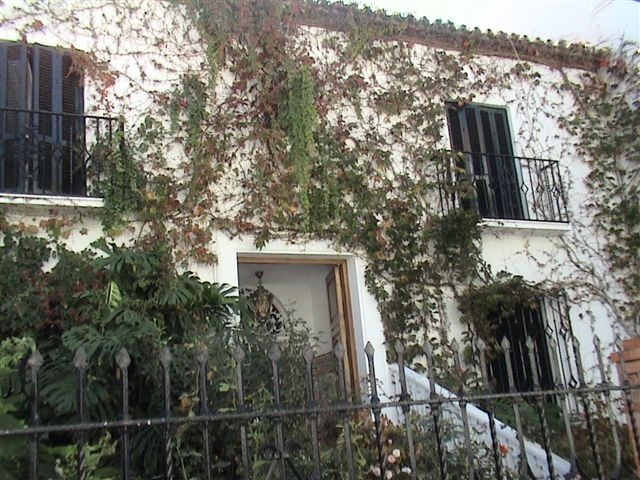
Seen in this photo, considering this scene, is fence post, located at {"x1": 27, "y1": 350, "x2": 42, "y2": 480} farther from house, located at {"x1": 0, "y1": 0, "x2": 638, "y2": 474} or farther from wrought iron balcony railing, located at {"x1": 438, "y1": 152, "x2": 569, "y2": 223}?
wrought iron balcony railing, located at {"x1": 438, "y1": 152, "x2": 569, "y2": 223}

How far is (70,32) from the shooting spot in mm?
7340

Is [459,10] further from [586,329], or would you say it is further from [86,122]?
[86,122]

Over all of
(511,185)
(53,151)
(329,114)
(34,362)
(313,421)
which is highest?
(329,114)

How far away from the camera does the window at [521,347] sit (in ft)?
26.6

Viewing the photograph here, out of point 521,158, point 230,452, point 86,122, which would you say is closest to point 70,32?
point 86,122

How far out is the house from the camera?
699 centimetres

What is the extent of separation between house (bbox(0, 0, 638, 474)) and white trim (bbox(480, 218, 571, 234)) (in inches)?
1.1

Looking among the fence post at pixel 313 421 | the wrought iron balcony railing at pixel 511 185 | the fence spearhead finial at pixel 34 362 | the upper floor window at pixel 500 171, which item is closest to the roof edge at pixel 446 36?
the upper floor window at pixel 500 171

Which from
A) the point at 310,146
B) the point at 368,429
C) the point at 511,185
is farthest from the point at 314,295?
the point at 368,429

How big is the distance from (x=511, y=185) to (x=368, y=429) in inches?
174

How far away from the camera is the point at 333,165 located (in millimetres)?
7855

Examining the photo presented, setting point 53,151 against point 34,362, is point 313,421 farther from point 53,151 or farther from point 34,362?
point 53,151

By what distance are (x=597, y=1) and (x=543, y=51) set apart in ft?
3.98

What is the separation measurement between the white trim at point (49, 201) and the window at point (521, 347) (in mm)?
4726
